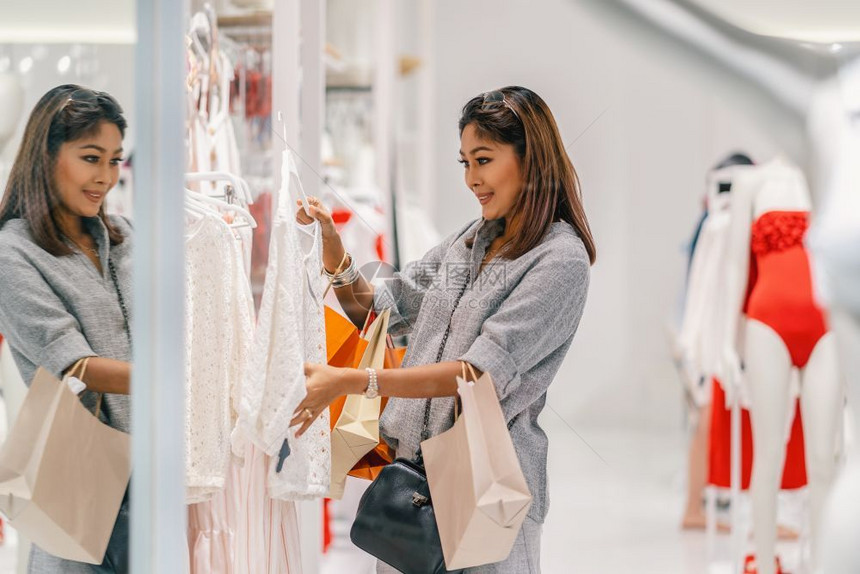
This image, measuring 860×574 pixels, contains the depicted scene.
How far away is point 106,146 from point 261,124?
5.33 ft

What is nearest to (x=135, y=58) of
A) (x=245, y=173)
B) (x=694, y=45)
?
(x=694, y=45)

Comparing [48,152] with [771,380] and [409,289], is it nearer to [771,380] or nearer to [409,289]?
[409,289]

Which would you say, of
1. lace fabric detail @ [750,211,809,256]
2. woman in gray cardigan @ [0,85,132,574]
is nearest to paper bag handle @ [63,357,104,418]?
woman in gray cardigan @ [0,85,132,574]

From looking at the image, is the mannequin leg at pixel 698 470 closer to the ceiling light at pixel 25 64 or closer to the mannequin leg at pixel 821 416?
the mannequin leg at pixel 821 416

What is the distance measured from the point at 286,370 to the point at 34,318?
17.1 inches

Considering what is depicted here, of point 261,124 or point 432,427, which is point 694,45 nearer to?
point 432,427

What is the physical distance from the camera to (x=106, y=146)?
161 cm

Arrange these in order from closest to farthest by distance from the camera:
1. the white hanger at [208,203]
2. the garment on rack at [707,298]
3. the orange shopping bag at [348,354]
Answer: the white hanger at [208,203], the orange shopping bag at [348,354], the garment on rack at [707,298]

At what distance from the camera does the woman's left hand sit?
5.64ft

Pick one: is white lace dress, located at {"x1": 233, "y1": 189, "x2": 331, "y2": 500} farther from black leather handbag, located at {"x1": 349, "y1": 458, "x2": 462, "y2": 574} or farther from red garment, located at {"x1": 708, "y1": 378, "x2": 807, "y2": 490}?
red garment, located at {"x1": 708, "y1": 378, "x2": 807, "y2": 490}

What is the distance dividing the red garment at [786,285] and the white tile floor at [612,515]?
0.59 m

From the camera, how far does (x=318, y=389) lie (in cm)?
172

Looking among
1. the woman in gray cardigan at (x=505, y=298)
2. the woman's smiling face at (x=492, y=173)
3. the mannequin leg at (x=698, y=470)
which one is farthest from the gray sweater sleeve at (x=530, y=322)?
the mannequin leg at (x=698, y=470)

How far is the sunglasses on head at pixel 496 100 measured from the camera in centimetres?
184
